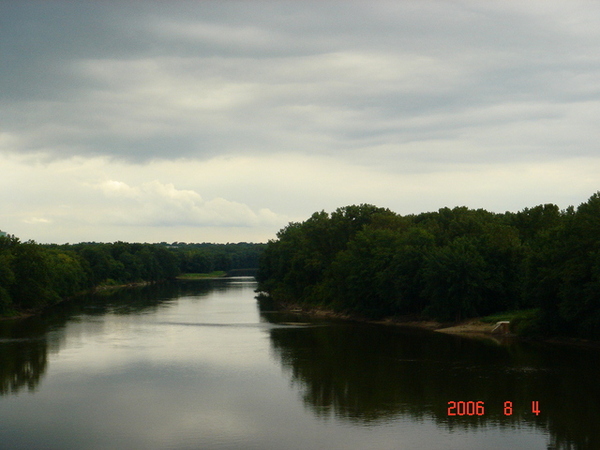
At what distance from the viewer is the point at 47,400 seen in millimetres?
42438

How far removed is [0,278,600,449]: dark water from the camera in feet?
112

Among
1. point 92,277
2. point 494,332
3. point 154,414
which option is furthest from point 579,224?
point 92,277

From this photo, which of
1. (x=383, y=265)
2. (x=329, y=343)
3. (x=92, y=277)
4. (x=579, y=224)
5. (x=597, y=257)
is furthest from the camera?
(x=92, y=277)

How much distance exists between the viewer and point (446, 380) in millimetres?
48469

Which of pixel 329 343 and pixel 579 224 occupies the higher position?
pixel 579 224

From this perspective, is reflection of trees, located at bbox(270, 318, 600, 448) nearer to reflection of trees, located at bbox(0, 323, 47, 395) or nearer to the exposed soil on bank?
the exposed soil on bank

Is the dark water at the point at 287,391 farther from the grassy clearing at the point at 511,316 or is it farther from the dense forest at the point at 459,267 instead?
the grassy clearing at the point at 511,316

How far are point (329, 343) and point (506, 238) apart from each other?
93.5 feet

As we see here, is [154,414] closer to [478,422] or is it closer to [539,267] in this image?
[478,422]

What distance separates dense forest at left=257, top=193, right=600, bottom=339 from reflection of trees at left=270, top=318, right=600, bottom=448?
5.95m

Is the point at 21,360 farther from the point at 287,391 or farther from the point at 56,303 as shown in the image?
the point at 56,303
